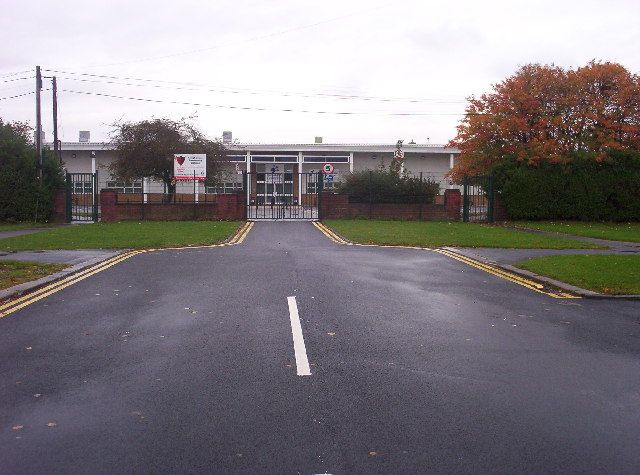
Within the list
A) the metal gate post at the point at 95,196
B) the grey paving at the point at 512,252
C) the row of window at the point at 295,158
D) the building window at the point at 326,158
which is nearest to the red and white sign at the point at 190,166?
the metal gate post at the point at 95,196

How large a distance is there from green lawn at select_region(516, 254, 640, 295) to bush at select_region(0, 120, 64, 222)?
24.3 meters

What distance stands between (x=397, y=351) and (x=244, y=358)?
1567mm

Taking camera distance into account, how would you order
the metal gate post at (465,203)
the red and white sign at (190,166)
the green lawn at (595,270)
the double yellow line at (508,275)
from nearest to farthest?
the double yellow line at (508,275) → the green lawn at (595,270) → the metal gate post at (465,203) → the red and white sign at (190,166)

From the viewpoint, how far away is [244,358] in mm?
6820


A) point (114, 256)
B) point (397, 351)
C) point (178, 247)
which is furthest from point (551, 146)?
point (397, 351)

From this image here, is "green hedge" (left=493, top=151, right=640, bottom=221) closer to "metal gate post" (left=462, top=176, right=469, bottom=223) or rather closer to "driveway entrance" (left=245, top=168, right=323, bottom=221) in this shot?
"metal gate post" (left=462, top=176, right=469, bottom=223)

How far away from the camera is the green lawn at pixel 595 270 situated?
11812mm

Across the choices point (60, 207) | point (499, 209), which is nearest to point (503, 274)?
point (499, 209)

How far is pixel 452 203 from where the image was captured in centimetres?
3525

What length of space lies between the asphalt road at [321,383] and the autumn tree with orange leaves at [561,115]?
78.2 ft

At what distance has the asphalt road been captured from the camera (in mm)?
4445

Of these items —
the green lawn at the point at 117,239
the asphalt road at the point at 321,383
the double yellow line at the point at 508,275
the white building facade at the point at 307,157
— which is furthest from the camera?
the white building facade at the point at 307,157

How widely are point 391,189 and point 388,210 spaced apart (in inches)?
42.8

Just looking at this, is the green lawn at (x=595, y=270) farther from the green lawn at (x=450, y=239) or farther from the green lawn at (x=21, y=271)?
the green lawn at (x=21, y=271)
